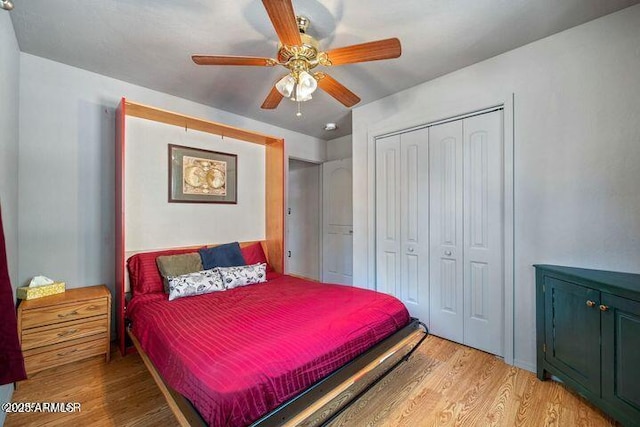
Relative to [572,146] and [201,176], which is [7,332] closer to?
[201,176]

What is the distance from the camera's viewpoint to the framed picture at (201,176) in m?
2.93

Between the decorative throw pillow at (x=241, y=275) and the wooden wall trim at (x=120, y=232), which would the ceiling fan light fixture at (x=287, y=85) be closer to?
the wooden wall trim at (x=120, y=232)

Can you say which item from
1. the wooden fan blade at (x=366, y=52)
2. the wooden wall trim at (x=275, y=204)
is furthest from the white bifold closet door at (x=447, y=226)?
the wooden fan blade at (x=366, y=52)

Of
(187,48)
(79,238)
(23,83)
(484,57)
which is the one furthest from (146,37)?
(484,57)

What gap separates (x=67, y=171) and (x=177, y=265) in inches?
49.3

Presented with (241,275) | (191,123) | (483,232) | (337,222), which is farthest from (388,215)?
(191,123)

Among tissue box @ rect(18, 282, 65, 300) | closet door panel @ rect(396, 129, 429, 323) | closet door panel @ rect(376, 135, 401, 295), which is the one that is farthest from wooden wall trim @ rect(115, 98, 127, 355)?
closet door panel @ rect(396, 129, 429, 323)

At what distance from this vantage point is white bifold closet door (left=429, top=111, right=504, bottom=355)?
91.8 inches

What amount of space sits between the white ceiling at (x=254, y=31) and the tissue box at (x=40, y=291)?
1.90 metres

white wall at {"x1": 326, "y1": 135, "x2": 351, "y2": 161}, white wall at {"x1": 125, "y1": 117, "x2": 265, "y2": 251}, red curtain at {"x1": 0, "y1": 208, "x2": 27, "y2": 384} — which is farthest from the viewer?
white wall at {"x1": 326, "y1": 135, "x2": 351, "y2": 161}

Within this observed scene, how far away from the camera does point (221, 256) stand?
2.83m

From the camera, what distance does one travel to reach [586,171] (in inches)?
74.7

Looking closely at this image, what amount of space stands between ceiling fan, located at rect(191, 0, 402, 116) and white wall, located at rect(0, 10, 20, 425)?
47.3 inches

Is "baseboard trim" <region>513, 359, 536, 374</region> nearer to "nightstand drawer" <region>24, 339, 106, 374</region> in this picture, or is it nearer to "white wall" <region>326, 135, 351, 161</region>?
"white wall" <region>326, 135, 351, 161</region>
